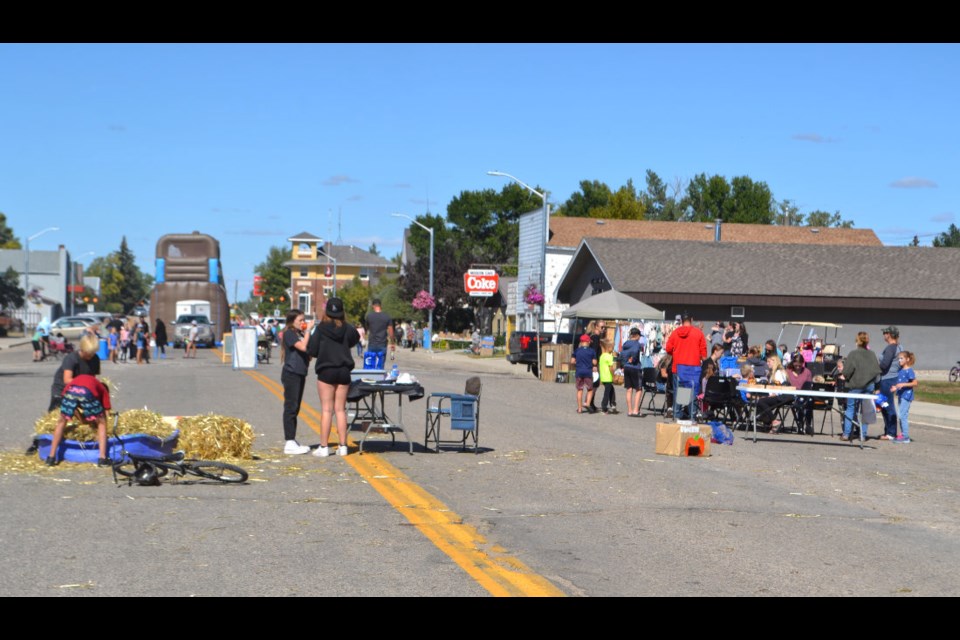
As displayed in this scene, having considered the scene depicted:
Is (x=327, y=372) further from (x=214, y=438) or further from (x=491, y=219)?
(x=491, y=219)

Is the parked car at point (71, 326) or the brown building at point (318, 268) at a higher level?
the brown building at point (318, 268)

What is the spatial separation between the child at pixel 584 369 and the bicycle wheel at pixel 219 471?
11175mm

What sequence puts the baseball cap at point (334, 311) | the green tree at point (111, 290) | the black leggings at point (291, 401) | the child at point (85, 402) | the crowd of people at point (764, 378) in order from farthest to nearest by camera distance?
1. the green tree at point (111, 290)
2. the crowd of people at point (764, 378)
3. the black leggings at point (291, 401)
4. the baseball cap at point (334, 311)
5. the child at point (85, 402)

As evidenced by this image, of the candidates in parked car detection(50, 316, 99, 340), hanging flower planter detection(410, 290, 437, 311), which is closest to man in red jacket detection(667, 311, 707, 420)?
hanging flower planter detection(410, 290, 437, 311)

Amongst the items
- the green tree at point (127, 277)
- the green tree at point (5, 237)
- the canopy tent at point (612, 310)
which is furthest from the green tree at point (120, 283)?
the canopy tent at point (612, 310)

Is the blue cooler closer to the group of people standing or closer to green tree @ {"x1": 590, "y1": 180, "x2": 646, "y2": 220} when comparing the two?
the group of people standing

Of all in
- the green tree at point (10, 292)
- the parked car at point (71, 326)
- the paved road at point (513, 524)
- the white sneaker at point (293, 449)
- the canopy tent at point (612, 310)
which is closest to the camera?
the paved road at point (513, 524)

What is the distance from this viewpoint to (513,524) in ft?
32.9

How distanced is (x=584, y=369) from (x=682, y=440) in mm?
7225

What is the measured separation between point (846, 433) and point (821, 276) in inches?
1240

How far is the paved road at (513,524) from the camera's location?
25.4 ft

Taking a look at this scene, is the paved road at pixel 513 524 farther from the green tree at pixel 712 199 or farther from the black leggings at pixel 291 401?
the green tree at pixel 712 199

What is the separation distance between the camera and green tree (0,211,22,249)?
144 meters

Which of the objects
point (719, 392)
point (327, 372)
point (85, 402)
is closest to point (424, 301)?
point (719, 392)
